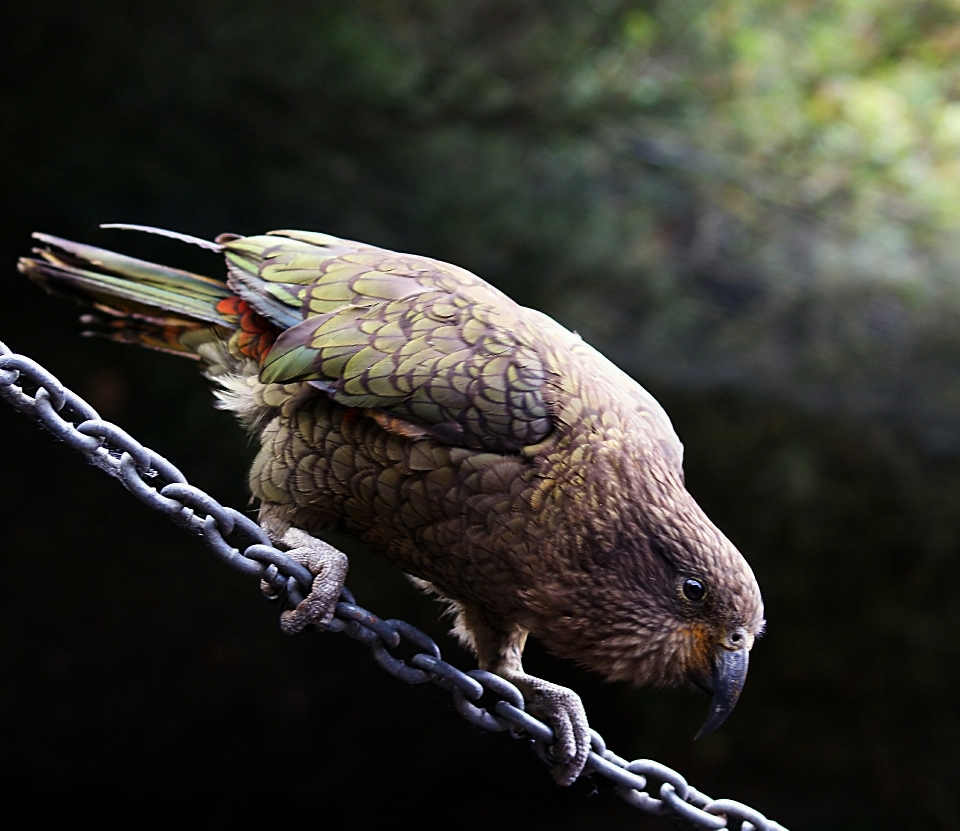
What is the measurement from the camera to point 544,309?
3121 millimetres

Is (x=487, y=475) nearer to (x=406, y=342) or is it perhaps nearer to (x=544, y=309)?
(x=406, y=342)

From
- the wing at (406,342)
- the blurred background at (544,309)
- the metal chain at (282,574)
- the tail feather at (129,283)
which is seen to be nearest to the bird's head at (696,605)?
the metal chain at (282,574)

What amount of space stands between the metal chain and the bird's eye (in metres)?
0.26

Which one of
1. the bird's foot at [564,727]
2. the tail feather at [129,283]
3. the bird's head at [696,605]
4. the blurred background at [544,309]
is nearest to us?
the bird's head at [696,605]

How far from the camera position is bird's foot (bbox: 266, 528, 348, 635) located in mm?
1477

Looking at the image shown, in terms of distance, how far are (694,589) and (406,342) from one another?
24.3 inches

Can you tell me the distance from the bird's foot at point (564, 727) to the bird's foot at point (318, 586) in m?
0.47

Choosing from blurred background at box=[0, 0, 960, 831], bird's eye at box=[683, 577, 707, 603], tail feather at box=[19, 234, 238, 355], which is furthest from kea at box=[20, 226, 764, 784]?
blurred background at box=[0, 0, 960, 831]

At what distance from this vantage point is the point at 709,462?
3562 mm

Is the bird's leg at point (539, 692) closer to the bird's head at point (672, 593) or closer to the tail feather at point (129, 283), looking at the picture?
the bird's head at point (672, 593)

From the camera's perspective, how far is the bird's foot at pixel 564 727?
1.65 m

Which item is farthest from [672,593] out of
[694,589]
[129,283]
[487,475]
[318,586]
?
[129,283]

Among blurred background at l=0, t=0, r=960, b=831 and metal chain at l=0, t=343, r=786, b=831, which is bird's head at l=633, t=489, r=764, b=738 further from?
blurred background at l=0, t=0, r=960, b=831

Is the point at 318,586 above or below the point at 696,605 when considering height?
below
